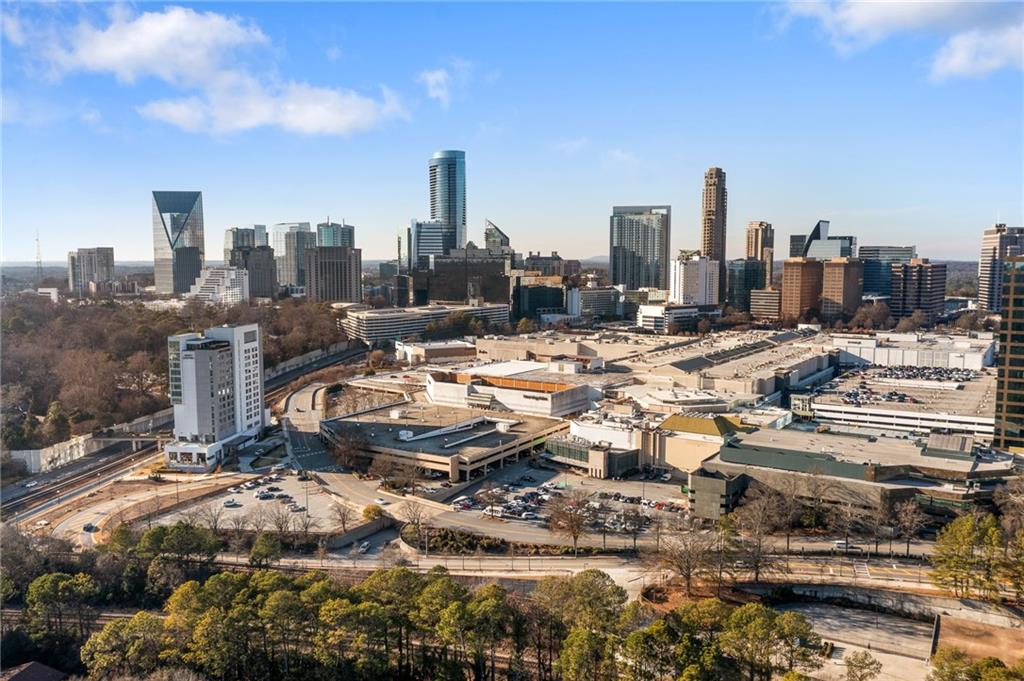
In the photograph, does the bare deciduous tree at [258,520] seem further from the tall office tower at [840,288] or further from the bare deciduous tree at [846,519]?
the tall office tower at [840,288]

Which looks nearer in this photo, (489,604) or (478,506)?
(489,604)

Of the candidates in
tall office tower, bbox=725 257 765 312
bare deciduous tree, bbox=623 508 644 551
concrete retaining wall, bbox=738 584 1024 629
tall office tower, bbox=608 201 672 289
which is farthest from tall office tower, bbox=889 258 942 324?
concrete retaining wall, bbox=738 584 1024 629

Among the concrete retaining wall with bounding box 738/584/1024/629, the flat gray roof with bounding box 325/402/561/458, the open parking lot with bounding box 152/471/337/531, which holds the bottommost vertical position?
the concrete retaining wall with bounding box 738/584/1024/629

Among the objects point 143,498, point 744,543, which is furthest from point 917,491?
point 143,498

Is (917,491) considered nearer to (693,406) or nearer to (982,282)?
(693,406)

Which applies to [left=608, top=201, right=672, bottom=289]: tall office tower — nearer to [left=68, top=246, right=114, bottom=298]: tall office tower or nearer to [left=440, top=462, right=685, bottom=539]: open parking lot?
[left=68, top=246, right=114, bottom=298]: tall office tower

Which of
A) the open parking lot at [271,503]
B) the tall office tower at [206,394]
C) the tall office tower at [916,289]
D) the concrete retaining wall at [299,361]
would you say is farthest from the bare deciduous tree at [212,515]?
the tall office tower at [916,289]

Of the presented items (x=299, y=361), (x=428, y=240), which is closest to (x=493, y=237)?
(x=428, y=240)

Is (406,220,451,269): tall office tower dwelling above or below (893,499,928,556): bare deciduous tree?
above

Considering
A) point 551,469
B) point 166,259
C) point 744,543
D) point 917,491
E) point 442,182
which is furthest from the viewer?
point 442,182
